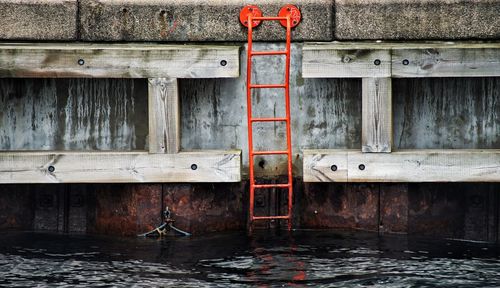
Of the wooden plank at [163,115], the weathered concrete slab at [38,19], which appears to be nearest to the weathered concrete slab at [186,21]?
the weathered concrete slab at [38,19]

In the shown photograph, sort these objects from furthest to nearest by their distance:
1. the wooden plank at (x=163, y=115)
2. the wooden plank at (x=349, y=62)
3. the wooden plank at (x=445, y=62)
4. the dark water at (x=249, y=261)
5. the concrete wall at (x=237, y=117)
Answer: the concrete wall at (x=237, y=117), the wooden plank at (x=163, y=115), the wooden plank at (x=349, y=62), the wooden plank at (x=445, y=62), the dark water at (x=249, y=261)

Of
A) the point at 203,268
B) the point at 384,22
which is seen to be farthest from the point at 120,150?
the point at 384,22

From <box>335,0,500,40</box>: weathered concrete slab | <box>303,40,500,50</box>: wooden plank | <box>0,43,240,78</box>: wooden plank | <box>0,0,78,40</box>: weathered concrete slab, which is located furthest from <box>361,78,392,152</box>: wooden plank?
<box>0,0,78,40</box>: weathered concrete slab

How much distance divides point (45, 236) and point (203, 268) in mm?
1946

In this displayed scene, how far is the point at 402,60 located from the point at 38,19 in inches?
134

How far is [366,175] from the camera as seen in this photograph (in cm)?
1309

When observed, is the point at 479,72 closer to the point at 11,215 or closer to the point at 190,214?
the point at 190,214

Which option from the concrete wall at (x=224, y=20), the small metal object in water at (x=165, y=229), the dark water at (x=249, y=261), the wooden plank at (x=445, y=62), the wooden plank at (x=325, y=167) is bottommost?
the dark water at (x=249, y=261)

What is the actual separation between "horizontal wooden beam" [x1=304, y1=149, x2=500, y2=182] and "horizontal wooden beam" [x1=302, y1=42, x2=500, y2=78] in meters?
0.73

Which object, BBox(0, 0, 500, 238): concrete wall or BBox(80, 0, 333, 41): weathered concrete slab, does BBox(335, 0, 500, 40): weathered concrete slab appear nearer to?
BBox(0, 0, 500, 238): concrete wall

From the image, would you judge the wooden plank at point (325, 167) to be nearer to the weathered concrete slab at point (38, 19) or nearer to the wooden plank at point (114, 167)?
the wooden plank at point (114, 167)

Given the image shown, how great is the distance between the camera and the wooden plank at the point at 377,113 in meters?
13.0

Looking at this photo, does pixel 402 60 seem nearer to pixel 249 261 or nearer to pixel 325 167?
pixel 325 167

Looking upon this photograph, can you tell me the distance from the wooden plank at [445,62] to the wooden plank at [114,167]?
1.73 m
